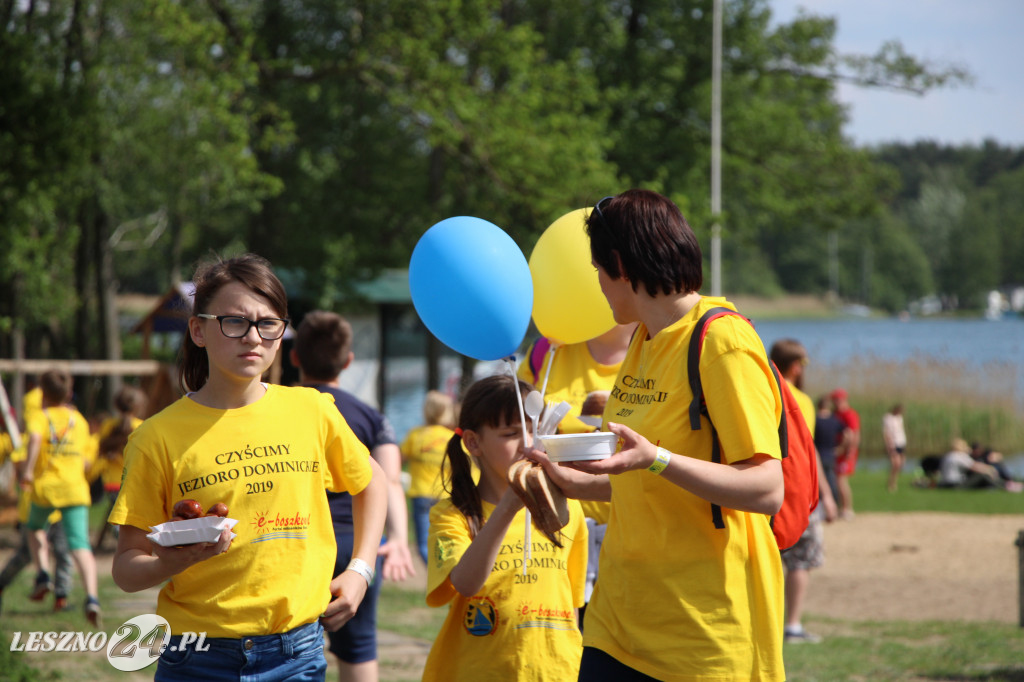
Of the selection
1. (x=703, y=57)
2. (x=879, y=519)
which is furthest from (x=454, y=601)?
(x=703, y=57)

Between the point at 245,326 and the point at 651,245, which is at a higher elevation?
the point at 651,245

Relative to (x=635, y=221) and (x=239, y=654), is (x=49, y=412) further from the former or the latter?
(x=635, y=221)

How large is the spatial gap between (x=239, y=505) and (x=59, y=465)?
608 cm

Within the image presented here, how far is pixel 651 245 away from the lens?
247 cm

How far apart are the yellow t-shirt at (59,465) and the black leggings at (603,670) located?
21.4 feet

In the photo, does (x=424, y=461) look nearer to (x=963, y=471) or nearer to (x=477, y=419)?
(x=477, y=419)

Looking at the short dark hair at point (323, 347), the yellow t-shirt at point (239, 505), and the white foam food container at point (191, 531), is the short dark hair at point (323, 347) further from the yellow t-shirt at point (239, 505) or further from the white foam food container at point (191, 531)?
the white foam food container at point (191, 531)

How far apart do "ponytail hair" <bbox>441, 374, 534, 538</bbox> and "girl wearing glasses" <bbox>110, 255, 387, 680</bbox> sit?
0.42m

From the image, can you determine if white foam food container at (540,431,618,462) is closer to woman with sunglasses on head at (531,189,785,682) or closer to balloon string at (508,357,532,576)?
woman with sunglasses on head at (531,189,785,682)

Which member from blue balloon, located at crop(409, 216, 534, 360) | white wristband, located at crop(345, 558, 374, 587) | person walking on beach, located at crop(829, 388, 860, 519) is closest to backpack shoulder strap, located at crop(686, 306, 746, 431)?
blue balloon, located at crop(409, 216, 534, 360)

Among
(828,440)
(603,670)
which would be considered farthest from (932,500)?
(603,670)

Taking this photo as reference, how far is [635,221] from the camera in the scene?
8.11 feet

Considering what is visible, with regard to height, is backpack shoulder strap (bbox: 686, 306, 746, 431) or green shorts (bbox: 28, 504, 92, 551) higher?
Result: backpack shoulder strap (bbox: 686, 306, 746, 431)

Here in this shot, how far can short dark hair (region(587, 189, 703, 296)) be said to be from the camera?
2471mm
